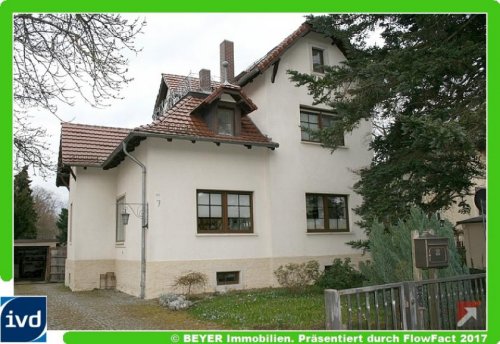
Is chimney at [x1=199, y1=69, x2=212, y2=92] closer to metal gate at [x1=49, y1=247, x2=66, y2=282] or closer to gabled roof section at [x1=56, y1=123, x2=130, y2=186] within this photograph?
gabled roof section at [x1=56, y1=123, x2=130, y2=186]

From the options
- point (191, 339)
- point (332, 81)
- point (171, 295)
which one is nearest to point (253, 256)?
point (171, 295)

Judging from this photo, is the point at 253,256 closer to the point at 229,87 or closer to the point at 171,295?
the point at 171,295

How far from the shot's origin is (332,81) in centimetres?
1148

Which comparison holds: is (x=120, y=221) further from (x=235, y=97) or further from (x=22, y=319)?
(x=22, y=319)

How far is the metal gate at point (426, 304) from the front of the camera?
6754mm

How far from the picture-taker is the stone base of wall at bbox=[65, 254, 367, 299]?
13258 mm

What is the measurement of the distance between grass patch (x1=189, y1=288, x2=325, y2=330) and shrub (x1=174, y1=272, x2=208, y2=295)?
2.58 ft

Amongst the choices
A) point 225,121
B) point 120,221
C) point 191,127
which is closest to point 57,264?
point 120,221

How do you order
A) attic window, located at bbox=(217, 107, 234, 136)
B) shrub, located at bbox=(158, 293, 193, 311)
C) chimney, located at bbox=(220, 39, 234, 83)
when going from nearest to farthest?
shrub, located at bbox=(158, 293, 193, 311) → attic window, located at bbox=(217, 107, 234, 136) → chimney, located at bbox=(220, 39, 234, 83)

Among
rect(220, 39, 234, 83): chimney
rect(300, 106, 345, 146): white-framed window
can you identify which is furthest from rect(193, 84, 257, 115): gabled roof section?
rect(220, 39, 234, 83): chimney

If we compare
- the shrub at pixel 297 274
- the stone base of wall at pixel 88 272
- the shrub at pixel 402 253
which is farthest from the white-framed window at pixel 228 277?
the shrub at pixel 402 253

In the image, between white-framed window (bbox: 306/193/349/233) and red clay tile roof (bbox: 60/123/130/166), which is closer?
white-framed window (bbox: 306/193/349/233)

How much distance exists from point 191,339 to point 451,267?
16.2 feet

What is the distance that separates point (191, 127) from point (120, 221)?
15.7 feet
